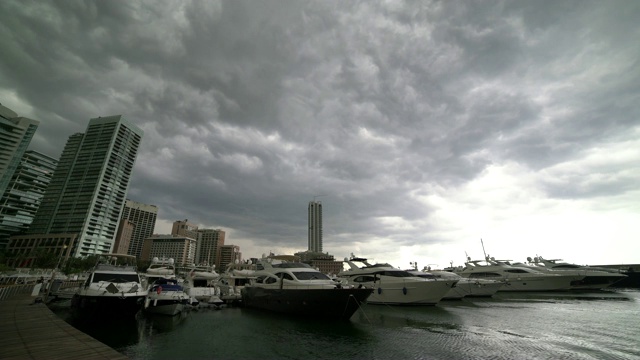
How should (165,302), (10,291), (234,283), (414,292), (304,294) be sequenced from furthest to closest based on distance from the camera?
(234,283), (414,292), (10,291), (165,302), (304,294)

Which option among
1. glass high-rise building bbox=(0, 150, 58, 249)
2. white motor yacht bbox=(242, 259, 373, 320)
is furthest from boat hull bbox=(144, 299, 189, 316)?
glass high-rise building bbox=(0, 150, 58, 249)

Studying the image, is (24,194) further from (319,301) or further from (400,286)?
(400,286)

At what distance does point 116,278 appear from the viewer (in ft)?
55.0

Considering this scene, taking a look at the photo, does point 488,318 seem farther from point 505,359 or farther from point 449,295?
point 449,295

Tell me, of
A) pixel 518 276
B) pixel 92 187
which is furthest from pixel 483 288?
pixel 92 187

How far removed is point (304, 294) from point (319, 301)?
3.78 ft

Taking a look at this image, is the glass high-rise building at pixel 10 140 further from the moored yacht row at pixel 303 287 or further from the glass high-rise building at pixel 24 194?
the moored yacht row at pixel 303 287

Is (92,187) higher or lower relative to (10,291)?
higher

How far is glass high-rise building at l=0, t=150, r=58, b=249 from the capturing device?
121194mm

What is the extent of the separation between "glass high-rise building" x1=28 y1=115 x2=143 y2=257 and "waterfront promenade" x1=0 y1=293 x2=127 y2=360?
142689mm

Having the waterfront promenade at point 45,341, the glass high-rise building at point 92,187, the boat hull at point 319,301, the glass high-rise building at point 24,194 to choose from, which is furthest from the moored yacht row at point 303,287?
the glass high-rise building at point 24,194

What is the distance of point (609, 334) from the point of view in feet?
40.5

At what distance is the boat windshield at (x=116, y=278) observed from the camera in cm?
1634

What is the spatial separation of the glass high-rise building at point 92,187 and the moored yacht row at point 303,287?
126065mm
